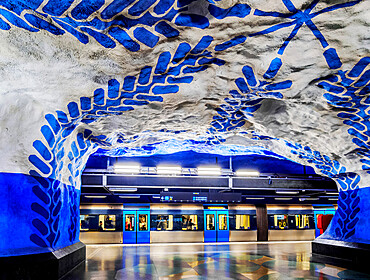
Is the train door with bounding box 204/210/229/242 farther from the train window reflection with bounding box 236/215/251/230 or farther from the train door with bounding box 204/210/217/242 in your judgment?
the train window reflection with bounding box 236/215/251/230

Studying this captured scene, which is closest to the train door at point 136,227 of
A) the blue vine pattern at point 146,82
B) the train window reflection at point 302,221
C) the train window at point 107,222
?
the train window at point 107,222

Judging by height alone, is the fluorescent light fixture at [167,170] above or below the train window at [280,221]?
above

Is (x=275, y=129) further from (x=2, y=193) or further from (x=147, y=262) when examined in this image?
(x=2, y=193)

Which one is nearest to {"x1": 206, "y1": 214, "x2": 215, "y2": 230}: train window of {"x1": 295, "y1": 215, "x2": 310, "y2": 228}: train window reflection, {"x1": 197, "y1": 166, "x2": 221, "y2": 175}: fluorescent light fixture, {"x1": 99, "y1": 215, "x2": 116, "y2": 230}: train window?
{"x1": 99, "y1": 215, "x2": 116, "y2": 230}: train window

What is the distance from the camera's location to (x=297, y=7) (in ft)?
9.90

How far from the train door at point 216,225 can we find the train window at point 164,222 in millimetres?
1746

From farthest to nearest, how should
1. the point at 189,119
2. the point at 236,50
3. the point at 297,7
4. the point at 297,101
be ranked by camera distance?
the point at 189,119 < the point at 297,101 < the point at 236,50 < the point at 297,7

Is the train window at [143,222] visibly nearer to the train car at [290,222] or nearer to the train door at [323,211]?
the train car at [290,222]

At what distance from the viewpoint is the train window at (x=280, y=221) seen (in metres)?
16.2

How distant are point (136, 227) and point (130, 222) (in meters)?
0.37

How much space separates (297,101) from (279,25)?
2.13m

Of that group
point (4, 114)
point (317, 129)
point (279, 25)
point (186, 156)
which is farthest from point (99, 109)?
point (186, 156)

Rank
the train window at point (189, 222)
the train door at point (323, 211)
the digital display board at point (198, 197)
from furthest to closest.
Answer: the train door at point (323, 211)
the train window at point (189, 222)
the digital display board at point (198, 197)

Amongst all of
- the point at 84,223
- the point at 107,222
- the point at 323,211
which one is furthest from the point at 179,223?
the point at 323,211
